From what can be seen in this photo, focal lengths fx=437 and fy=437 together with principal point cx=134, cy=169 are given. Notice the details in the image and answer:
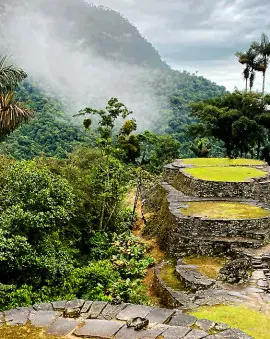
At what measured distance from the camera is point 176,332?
543cm

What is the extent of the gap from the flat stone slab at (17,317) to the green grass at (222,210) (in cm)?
1004

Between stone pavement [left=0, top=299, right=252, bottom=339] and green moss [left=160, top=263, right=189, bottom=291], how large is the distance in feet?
21.3

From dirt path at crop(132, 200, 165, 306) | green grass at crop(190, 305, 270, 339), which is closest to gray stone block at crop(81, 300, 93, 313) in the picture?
green grass at crop(190, 305, 270, 339)

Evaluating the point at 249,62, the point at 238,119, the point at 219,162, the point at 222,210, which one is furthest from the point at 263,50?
the point at 222,210

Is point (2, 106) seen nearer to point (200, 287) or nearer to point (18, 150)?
point (200, 287)

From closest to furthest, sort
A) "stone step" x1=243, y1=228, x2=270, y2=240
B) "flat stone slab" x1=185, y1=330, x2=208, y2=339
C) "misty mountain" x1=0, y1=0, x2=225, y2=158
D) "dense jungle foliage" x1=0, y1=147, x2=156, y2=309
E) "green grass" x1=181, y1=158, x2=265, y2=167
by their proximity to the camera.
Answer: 1. "flat stone slab" x1=185, y1=330, x2=208, y2=339
2. "dense jungle foliage" x1=0, y1=147, x2=156, y2=309
3. "stone step" x1=243, y1=228, x2=270, y2=240
4. "green grass" x1=181, y1=158, x2=265, y2=167
5. "misty mountain" x1=0, y1=0, x2=225, y2=158

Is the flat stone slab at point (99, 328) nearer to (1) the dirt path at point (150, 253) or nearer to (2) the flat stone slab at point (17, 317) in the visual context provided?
(2) the flat stone slab at point (17, 317)

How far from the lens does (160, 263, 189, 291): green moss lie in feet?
41.5

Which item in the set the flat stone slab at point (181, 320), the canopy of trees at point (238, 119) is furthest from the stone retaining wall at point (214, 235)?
the canopy of trees at point (238, 119)

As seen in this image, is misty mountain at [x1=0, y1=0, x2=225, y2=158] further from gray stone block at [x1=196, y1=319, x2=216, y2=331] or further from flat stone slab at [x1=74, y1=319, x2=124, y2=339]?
gray stone block at [x1=196, y1=319, x2=216, y2=331]

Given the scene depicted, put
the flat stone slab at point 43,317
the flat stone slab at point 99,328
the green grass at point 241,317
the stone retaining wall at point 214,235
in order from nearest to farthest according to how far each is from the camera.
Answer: the flat stone slab at point 99,328, the flat stone slab at point 43,317, the green grass at point 241,317, the stone retaining wall at point 214,235

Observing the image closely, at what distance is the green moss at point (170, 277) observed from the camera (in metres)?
12.6

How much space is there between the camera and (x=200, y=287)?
1177 centimetres

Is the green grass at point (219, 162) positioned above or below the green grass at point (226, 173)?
above
